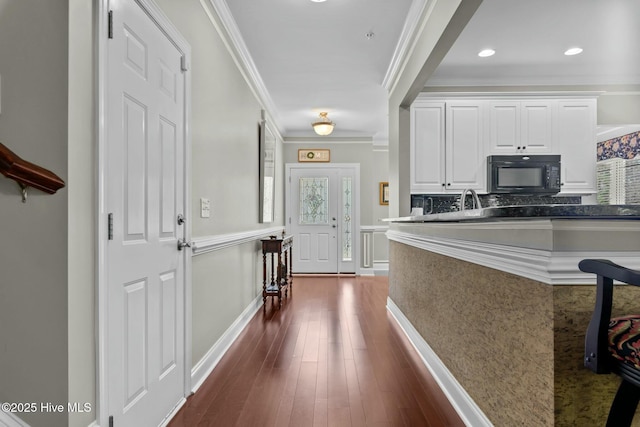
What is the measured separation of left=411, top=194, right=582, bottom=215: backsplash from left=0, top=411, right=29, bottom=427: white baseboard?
3.99 meters

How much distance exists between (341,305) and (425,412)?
102 inches

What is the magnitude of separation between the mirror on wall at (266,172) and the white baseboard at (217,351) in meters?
1.37

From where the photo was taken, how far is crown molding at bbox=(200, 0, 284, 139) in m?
2.75

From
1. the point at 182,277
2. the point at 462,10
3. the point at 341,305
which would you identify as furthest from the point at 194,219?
the point at 341,305

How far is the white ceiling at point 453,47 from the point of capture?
9.28 ft

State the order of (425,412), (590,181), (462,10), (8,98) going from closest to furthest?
(8,98)
(425,412)
(462,10)
(590,181)

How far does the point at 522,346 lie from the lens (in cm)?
137

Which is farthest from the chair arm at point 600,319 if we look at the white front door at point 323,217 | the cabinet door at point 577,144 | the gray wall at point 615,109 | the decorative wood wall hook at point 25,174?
the white front door at point 323,217

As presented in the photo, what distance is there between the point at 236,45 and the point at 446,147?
7.78 feet

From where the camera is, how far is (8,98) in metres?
1.13

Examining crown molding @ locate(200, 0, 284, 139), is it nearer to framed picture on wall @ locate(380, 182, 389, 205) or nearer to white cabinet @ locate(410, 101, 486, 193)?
white cabinet @ locate(410, 101, 486, 193)

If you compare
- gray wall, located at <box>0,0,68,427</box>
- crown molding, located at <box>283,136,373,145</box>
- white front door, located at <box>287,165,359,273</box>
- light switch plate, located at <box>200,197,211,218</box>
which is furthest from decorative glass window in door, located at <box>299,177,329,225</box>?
gray wall, located at <box>0,0,68,427</box>

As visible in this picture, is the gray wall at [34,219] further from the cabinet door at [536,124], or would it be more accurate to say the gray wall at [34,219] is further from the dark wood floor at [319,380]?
the cabinet door at [536,124]

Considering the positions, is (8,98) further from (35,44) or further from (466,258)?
(466,258)
